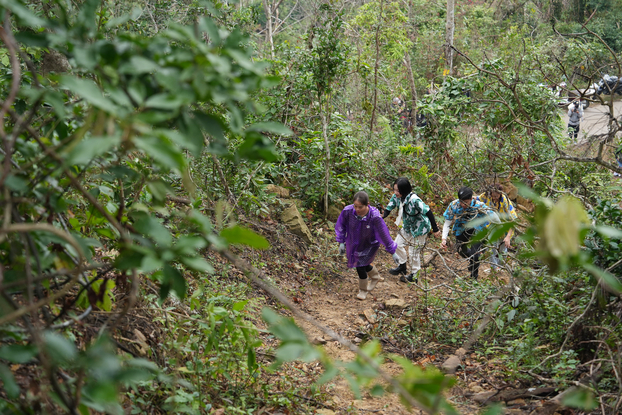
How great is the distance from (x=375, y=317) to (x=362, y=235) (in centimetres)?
119

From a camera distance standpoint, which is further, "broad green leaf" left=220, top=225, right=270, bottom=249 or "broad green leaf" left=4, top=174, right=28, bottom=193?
"broad green leaf" left=4, top=174, right=28, bottom=193

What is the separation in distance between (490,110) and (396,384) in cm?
955

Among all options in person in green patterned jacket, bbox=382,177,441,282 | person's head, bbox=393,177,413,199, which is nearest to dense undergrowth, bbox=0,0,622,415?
person in green patterned jacket, bbox=382,177,441,282

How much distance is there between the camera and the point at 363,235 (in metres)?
6.67

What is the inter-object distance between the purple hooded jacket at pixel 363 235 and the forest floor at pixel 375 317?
61cm

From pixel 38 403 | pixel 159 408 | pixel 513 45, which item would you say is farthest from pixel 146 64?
pixel 513 45

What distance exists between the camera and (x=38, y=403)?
5.50 ft

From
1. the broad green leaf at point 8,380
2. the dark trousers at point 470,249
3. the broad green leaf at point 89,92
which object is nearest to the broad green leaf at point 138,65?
the broad green leaf at point 89,92

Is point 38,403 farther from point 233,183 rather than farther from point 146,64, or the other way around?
point 233,183

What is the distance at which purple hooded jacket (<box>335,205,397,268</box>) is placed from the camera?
665 centimetres

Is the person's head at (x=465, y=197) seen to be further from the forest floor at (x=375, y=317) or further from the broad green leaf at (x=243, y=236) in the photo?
the broad green leaf at (x=243, y=236)

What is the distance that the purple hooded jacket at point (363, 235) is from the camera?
665 centimetres

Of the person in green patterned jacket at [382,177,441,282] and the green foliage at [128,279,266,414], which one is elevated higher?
the person in green patterned jacket at [382,177,441,282]

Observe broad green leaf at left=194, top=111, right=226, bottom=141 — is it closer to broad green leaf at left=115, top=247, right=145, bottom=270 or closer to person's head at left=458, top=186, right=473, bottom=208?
broad green leaf at left=115, top=247, right=145, bottom=270
